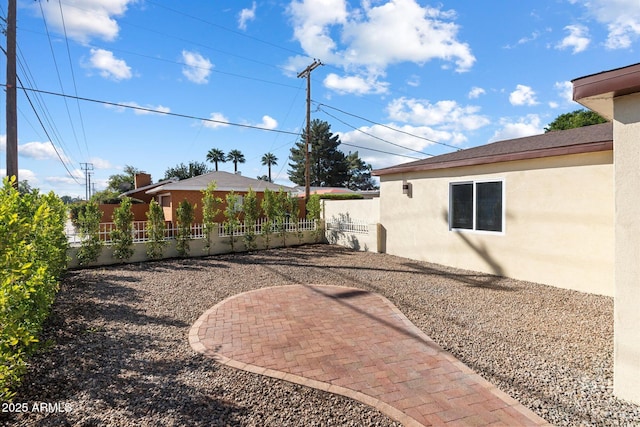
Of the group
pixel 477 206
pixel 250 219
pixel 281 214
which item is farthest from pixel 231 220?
pixel 477 206

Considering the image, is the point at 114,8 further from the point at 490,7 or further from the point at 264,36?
the point at 490,7

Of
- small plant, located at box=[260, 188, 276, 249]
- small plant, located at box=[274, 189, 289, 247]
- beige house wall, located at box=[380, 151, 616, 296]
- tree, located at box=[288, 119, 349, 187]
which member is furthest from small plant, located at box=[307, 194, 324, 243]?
tree, located at box=[288, 119, 349, 187]

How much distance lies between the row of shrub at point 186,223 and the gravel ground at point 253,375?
2.22 m

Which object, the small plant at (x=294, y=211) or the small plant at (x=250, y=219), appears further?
the small plant at (x=294, y=211)

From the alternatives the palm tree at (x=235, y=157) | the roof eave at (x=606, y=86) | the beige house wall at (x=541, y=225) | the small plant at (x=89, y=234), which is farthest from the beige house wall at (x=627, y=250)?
the palm tree at (x=235, y=157)

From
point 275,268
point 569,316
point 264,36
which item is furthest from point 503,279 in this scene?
point 264,36

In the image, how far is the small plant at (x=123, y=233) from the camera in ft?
31.2

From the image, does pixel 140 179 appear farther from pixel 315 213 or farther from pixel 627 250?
pixel 627 250

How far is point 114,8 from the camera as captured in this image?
958cm

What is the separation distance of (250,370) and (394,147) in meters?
24.3

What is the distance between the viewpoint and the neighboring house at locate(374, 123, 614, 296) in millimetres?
6102

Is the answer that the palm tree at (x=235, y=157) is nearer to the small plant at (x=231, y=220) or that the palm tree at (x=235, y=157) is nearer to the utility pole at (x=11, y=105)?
the small plant at (x=231, y=220)

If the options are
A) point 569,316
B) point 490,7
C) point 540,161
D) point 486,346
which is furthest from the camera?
point 490,7

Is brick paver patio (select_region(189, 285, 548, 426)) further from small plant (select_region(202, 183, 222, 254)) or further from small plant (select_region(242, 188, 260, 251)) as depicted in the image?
small plant (select_region(242, 188, 260, 251))
